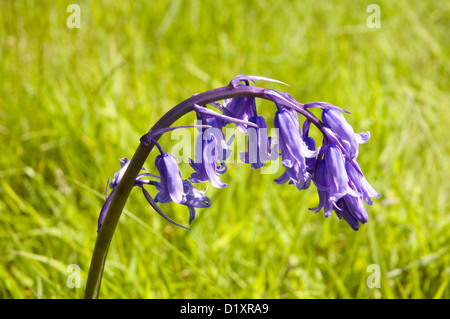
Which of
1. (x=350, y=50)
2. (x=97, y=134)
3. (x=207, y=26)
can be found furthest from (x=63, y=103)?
(x=350, y=50)

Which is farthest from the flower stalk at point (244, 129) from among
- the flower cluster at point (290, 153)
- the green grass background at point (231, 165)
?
the green grass background at point (231, 165)

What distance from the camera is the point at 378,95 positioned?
14.5 feet

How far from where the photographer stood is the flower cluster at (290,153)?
136cm

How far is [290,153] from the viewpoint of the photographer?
139 centimetres

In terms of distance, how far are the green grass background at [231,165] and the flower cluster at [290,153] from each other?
0.71 meters

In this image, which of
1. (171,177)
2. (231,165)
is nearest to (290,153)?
(171,177)

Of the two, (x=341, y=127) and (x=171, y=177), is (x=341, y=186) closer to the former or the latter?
(x=341, y=127)

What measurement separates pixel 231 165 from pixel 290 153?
225 centimetres

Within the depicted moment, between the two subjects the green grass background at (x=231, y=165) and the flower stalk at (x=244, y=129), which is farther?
the green grass background at (x=231, y=165)

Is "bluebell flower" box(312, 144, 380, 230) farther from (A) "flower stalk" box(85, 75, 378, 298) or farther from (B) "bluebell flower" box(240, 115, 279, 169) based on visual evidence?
(B) "bluebell flower" box(240, 115, 279, 169)

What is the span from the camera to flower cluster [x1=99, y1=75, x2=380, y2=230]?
136 cm

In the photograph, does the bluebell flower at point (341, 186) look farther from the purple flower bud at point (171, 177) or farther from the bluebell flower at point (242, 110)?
the purple flower bud at point (171, 177)

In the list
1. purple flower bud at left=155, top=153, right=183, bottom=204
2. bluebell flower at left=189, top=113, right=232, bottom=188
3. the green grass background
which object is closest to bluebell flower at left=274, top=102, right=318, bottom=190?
bluebell flower at left=189, top=113, right=232, bottom=188

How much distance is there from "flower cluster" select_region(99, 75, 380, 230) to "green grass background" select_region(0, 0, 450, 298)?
28.1 inches
